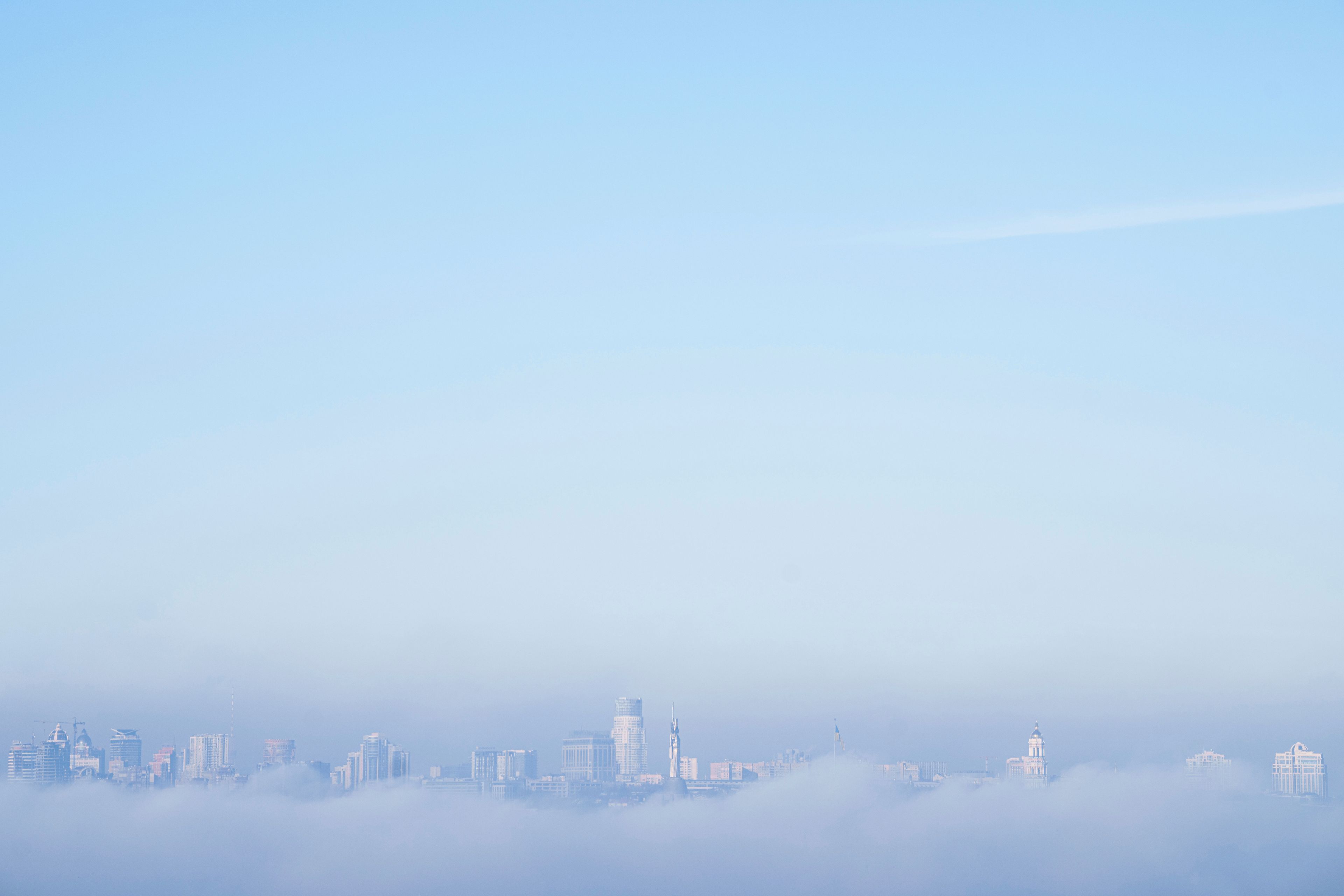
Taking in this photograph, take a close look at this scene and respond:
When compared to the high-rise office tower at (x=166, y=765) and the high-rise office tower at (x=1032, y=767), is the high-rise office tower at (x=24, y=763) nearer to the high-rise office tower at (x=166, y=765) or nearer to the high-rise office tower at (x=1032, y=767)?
the high-rise office tower at (x=166, y=765)

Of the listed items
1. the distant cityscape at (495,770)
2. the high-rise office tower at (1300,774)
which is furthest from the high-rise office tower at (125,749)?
the high-rise office tower at (1300,774)

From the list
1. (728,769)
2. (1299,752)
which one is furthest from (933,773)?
(1299,752)

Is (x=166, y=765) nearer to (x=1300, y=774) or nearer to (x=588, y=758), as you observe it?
(x=588, y=758)

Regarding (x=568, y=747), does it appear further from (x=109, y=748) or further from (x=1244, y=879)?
(x=1244, y=879)

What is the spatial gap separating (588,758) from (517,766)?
946 centimetres

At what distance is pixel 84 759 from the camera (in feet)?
516

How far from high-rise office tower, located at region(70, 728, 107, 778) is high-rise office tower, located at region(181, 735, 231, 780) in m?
10.0

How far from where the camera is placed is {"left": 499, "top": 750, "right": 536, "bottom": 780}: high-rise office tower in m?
172

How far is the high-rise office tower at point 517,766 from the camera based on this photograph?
172375 millimetres

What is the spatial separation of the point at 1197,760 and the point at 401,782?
9054 centimetres

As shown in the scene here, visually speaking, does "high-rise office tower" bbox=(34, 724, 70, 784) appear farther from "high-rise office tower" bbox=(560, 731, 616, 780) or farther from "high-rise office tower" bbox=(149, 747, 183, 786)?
"high-rise office tower" bbox=(560, 731, 616, 780)

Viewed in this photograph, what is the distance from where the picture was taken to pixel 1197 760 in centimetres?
13738

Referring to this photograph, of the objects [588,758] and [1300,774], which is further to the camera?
[588,758]

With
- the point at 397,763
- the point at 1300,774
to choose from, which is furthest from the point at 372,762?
the point at 1300,774
